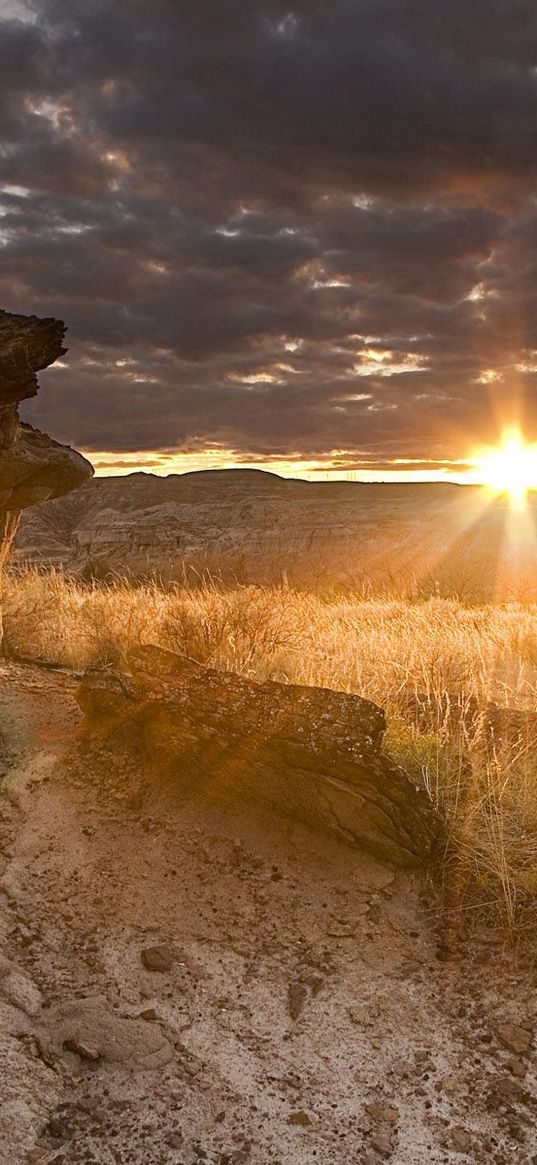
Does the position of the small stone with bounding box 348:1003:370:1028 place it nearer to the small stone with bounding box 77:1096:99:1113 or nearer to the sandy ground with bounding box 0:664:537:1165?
the sandy ground with bounding box 0:664:537:1165

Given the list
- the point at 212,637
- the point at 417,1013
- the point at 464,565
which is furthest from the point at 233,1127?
the point at 464,565

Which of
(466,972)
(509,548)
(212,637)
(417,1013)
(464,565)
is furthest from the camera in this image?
(509,548)

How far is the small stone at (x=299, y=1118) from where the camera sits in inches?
104

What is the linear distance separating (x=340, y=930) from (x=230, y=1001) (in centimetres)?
67

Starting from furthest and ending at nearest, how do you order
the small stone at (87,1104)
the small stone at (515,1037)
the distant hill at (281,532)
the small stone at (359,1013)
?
1. the distant hill at (281,532)
2. the small stone at (359,1013)
3. the small stone at (515,1037)
4. the small stone at (87,1104)

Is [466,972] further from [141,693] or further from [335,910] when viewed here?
[141,693]

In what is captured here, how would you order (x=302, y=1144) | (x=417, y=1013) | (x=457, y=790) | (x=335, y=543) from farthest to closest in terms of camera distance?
Answer: (x=335, y=543) → (x=457, y=790) → (x=417, y=1013) → (x=302, y=1144)

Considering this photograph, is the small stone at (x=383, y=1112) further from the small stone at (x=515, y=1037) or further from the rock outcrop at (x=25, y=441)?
the rock outcrop at (x=25, y=441)

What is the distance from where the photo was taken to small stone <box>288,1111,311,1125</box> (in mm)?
2654

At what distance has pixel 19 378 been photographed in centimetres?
446

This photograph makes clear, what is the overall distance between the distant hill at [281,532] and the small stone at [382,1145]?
1351 centimetres

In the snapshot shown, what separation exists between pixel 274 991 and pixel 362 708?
67.6 inches

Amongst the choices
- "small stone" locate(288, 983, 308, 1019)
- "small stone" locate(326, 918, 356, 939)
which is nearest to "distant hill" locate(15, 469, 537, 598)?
"small stone" locate(326, 918, 356, 939)

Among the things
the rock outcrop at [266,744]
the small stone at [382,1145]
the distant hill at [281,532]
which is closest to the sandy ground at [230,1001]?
the small stone at [382,1145]
